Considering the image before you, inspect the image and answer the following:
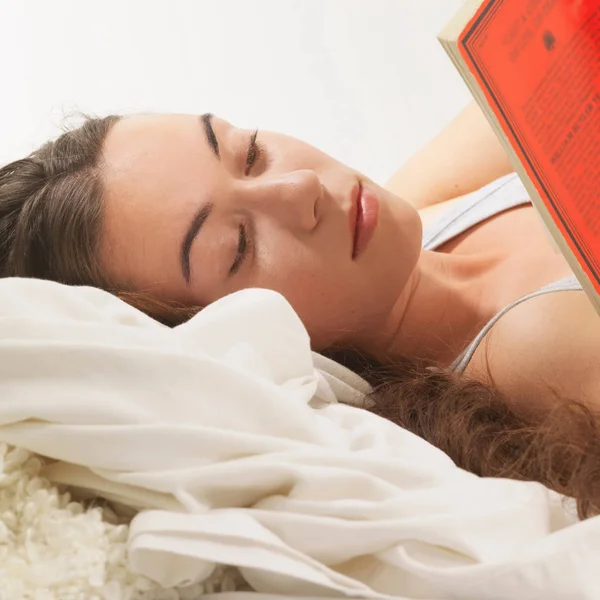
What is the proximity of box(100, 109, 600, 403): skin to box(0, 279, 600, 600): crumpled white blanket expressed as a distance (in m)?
0.22

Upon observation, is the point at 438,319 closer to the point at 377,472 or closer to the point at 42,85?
the point at 377,472

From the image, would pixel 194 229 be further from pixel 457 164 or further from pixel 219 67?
pixel 219 67

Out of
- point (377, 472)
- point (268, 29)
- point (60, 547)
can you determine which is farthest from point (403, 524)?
point (268, 29)

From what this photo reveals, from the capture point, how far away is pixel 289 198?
82 centimetres

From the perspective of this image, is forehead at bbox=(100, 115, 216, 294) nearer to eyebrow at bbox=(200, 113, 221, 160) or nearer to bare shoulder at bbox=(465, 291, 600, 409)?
eyebrow at bbox=(200, 113, 221, 160)

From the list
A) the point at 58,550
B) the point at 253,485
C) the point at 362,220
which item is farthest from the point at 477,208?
the point at 58,550

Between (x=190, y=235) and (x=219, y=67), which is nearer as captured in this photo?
(x=190, y=235)

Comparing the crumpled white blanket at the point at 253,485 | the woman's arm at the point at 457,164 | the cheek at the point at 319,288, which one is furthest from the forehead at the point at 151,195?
the woman's arm at the point at 457,164

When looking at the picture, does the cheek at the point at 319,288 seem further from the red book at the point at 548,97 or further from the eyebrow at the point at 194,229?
the red book at the point at 548,97

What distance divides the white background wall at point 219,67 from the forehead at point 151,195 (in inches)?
27.6

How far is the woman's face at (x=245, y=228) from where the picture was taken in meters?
0.83

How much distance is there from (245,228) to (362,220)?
0.13 m

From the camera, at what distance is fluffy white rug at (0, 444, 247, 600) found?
19.6 inches

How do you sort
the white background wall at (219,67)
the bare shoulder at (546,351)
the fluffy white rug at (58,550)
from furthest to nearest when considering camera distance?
Answer: the white background wall at (219,67)
the bare shoulder at (546,351)
the fluffy white rug at (58,550)
